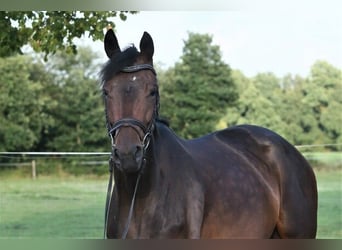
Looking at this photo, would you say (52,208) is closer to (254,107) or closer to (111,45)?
(111,45)

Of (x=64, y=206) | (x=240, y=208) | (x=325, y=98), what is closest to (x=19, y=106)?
(x=64, y=206)

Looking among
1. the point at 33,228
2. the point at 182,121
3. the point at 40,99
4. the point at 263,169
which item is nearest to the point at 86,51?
the point at 40,99

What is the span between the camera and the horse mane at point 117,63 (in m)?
3.12

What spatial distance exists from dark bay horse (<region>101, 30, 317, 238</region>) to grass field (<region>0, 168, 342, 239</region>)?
17.0 ft

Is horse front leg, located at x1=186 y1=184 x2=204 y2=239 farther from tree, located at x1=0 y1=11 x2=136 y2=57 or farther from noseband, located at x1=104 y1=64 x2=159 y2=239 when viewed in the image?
tree, located at x1=0 y1=11 x2=136 y2=57

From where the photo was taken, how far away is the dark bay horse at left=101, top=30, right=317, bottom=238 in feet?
9.89

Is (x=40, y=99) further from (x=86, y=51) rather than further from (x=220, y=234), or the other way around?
(x=220, y=234)

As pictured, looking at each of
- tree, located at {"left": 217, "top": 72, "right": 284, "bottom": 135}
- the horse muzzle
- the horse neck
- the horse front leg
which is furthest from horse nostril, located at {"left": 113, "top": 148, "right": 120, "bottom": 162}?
tree, located at {"left": 217, "top": 72, "right": 284, "bottom": 135}

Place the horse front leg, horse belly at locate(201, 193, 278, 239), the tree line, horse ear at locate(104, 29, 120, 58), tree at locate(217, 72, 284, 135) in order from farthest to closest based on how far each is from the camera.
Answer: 1. tree at locate(217, 72, 284, 135)
2. the tree line
3. horse belly at locate(201, 193, 278, 239)
4. horse ear at locate(104, 29, 120, 58)
5. the horse front leg

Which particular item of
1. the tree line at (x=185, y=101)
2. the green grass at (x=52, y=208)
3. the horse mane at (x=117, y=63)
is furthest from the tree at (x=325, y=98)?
the horse mane at (x=117, y=63)

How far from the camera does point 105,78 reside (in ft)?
10.3

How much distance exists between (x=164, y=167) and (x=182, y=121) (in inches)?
674

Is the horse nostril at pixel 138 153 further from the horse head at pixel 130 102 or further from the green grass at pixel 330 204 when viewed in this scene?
the green grass at pixel 330 204
